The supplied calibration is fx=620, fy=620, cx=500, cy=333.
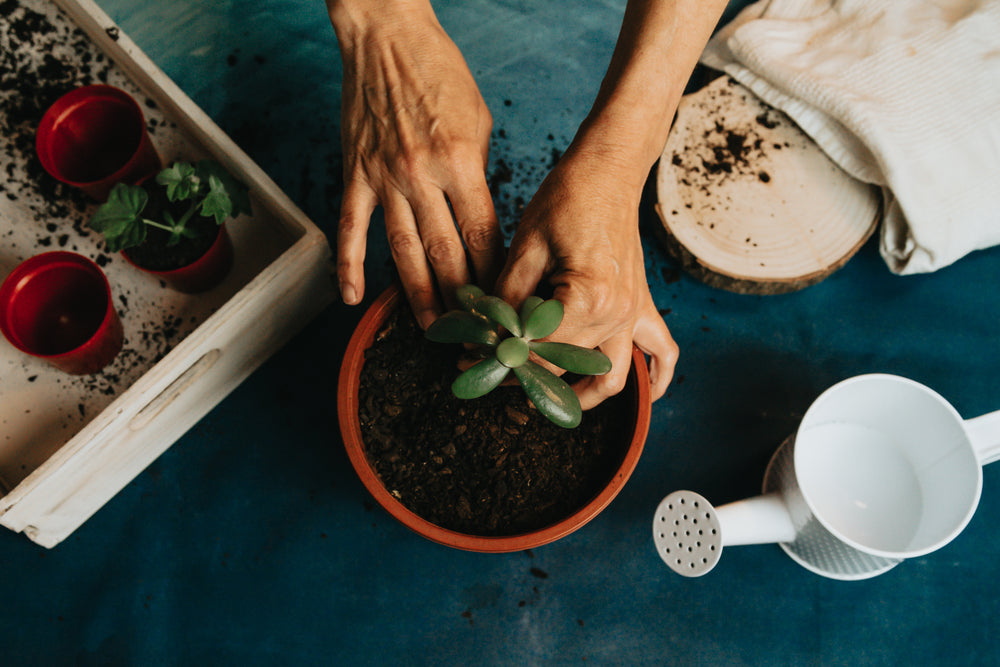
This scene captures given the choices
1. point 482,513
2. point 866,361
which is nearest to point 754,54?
point 866,361

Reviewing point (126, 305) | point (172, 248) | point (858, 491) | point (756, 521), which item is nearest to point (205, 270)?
point (172, 248)

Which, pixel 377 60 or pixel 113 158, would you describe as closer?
pixel 377 60

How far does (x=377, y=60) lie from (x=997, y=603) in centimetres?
142

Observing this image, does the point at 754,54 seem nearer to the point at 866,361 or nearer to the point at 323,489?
the point at 866,361

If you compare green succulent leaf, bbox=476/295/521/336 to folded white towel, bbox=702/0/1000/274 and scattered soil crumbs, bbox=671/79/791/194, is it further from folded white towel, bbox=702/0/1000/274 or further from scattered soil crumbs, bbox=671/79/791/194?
folded white towel, bbox=702/0/1000/274

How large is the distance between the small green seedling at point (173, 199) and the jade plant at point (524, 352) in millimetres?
457

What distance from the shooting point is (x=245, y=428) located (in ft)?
3.94

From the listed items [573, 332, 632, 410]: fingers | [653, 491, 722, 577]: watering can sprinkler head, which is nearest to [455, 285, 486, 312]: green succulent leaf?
[573, 332, 632, 410]: fingers

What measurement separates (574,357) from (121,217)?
29.4 inches

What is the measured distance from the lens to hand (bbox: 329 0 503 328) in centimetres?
85

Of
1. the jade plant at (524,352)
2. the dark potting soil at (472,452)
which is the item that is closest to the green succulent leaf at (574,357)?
the jade plant at (524,352)

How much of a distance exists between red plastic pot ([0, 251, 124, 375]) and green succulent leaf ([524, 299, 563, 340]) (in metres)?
0.74

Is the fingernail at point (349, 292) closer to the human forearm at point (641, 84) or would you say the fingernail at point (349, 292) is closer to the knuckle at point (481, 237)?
the knuckle at point (481, 237)

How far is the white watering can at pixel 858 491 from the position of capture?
93 cm
